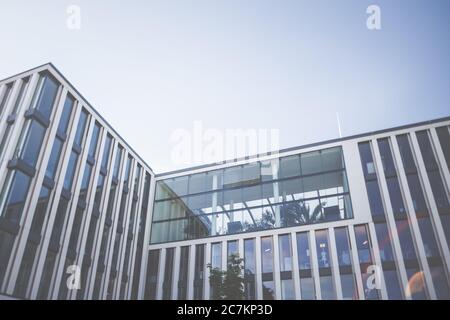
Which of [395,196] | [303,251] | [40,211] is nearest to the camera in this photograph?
[40,211]

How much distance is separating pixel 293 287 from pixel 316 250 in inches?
130

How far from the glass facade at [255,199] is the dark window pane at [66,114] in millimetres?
12991

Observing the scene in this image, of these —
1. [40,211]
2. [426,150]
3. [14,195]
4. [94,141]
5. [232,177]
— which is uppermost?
[94,141]

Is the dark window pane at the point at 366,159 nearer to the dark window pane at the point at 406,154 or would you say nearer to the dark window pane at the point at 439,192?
the dark window pane at the point at 406,154

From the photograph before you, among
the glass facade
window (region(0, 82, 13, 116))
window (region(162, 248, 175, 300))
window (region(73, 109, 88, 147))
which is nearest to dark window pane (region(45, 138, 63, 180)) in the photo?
window (region(73, 109, 88, 147))

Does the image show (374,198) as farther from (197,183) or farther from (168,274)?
(168,274)

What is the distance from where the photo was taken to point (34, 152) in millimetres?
22484

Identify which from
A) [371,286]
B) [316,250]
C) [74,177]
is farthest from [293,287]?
[74,177]

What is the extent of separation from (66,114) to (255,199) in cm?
1701

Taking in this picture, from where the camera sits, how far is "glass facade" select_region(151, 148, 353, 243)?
28.5 meters


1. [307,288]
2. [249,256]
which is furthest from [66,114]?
[307,288]

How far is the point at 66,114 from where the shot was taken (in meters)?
26.0

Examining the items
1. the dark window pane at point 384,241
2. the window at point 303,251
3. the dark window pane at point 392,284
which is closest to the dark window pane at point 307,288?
the window at point 303,251
